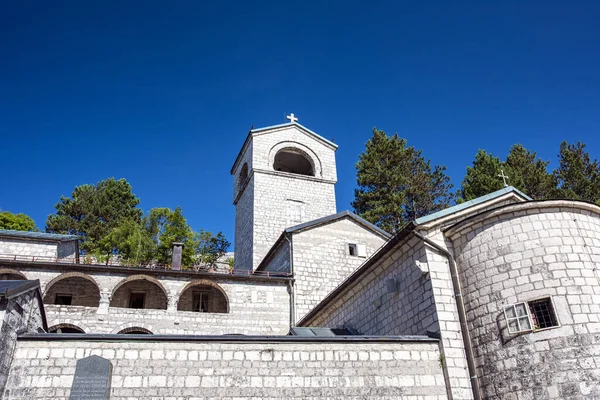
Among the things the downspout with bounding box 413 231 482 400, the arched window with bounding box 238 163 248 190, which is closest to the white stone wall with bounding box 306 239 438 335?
the downspout with bounding box 413 231 482 400

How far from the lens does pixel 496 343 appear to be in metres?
8.56

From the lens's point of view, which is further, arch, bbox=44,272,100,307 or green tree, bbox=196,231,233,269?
green tree, bbox=196,231,233,269

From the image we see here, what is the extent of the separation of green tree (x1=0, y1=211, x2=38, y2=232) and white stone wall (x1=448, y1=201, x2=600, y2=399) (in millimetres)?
33365

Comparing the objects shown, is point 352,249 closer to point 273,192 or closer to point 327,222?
point 327,222

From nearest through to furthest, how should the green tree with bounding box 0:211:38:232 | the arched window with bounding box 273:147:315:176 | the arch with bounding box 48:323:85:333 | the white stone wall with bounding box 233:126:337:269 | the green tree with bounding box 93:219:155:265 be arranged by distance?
the arch with bounding box 48:323:85:333, the white stone wall with bounding box 233:126:337:269, the arched window with bounding box 273:147:315:176, the green tree with bounding box 93:219:155:265, the green tree with bounding box 0:211:38:232

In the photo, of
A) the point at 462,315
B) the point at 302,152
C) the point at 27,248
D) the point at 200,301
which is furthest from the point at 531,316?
the point at 302,152

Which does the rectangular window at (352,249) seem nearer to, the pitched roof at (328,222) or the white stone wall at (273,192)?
the pitched roof at (328,222)

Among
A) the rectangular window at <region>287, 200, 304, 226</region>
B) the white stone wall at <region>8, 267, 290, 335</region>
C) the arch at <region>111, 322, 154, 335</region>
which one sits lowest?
the arch at <region>111, 322, 154, 335</region>

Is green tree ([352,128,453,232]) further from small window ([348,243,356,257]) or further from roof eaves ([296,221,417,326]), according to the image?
roof eaves ([296,221,417,326])

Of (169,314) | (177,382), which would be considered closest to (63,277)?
(169,314)

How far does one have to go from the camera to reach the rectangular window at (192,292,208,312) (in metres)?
19.8

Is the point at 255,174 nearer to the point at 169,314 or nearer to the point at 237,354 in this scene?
the point at 169,314

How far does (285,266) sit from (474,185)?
1440 cm

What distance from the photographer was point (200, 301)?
64.7ft
